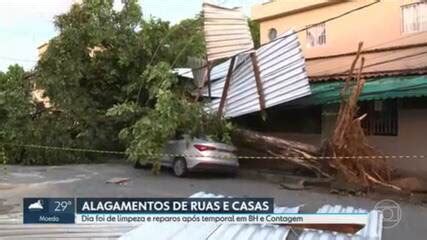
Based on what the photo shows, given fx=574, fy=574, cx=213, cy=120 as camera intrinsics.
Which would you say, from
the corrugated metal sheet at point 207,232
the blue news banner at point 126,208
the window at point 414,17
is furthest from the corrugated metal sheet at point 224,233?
the window at point 414,17

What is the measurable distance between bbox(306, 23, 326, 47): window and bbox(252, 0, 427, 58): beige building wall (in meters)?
0.14

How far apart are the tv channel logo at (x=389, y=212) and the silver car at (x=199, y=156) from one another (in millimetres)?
4019

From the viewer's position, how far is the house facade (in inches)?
517

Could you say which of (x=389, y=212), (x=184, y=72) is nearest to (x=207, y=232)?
(x=389, y=212)

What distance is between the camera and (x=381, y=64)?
47.8 ft

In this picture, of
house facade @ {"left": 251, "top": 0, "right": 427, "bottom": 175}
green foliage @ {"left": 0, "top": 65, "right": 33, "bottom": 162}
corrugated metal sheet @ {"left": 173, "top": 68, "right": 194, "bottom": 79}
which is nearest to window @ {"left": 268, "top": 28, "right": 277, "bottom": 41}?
house facade @ {"left": 251, "top": 0, "right": 427, "bottom": 175}

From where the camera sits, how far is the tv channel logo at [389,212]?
8.32 m

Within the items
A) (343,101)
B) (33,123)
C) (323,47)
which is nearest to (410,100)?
(343,101)

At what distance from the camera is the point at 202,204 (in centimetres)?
688

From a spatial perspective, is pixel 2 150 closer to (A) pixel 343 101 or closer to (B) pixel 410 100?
(A) pixel 343 101

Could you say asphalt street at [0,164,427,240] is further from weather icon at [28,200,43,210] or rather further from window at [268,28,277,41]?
window at [268,28,277,41]

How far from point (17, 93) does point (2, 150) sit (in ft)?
5.84

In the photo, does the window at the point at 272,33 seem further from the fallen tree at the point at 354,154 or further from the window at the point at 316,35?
the fallen tree at the point at 354,154

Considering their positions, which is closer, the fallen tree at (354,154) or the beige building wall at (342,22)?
the fallen tree at (354,154)
